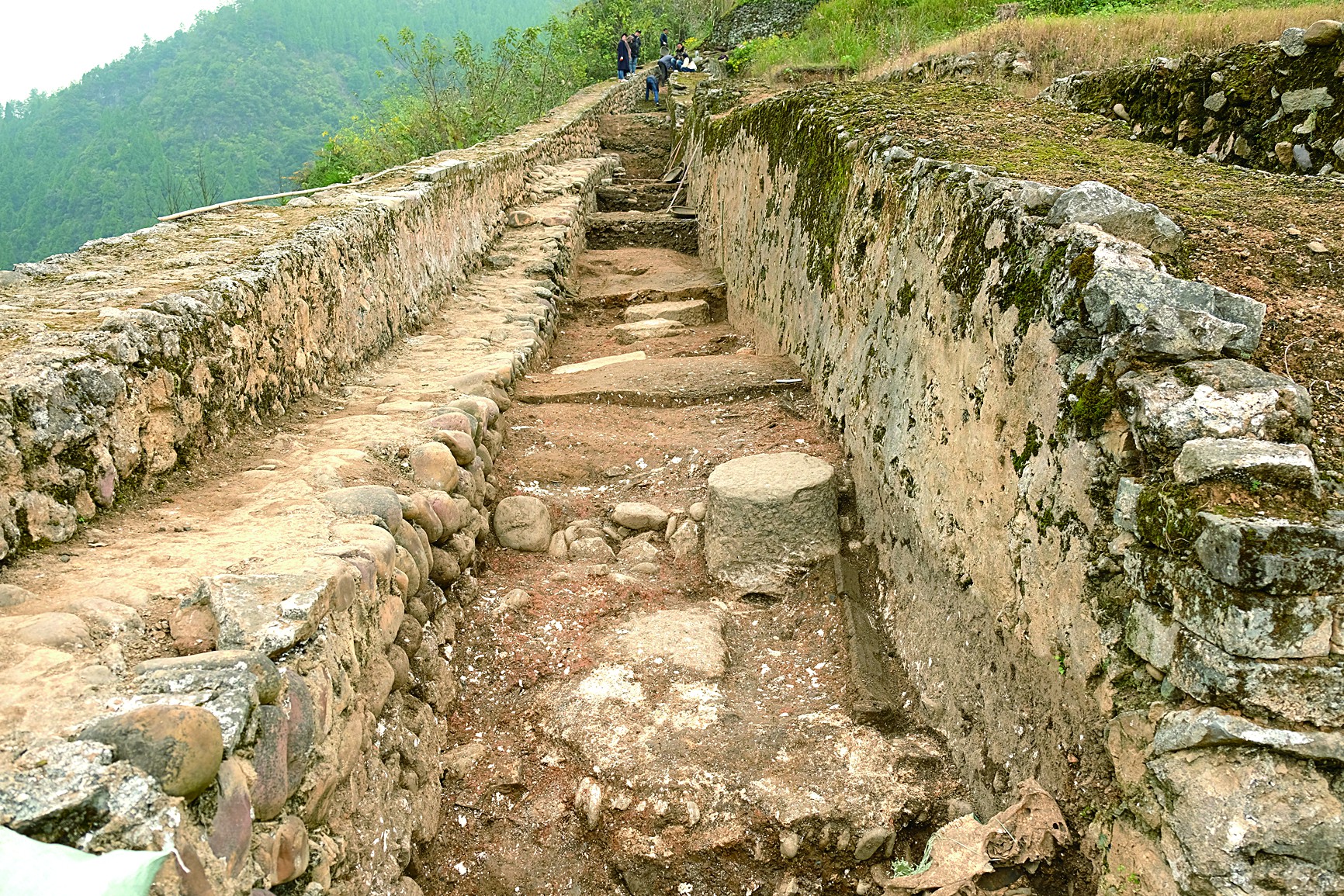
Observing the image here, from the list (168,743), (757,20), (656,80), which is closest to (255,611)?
(168,743)

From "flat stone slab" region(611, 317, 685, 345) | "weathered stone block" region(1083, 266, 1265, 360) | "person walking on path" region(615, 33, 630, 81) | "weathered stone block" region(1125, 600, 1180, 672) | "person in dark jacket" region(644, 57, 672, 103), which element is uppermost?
"person walking on path" region(615, 33, 630, 81)

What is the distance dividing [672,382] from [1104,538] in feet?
11.7

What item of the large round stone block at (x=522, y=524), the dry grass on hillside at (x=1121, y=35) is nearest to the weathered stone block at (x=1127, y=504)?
the large round stone block at (x=522, y=524)

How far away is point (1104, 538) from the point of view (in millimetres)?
1800

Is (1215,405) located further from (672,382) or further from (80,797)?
(672,382)

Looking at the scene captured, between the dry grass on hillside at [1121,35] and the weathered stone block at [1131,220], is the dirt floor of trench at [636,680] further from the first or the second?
the dry grass on hillside at [1121,35]

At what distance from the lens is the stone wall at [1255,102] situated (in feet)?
10.6

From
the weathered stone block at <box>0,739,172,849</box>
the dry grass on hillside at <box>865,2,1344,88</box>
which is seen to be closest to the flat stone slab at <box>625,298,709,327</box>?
the dry grass on hillside at <box>865,2,1344,88</box>

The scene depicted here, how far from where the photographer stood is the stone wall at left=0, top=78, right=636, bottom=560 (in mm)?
2049

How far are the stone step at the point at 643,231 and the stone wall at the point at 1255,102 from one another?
5.22 metres

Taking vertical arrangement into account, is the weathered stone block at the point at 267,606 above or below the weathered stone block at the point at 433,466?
above

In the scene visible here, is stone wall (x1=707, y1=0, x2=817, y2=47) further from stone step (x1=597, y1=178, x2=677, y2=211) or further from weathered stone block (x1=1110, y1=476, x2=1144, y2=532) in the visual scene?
weathered stone block (x1=1110, y1=476, x2=1144, y2=532)

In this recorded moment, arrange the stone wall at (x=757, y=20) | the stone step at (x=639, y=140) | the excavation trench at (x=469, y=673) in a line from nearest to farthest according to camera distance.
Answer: the excavation trench at (x=469, y=673) → the stone step at (x=639, y=140) → the stone wall at (x=757, y=20)

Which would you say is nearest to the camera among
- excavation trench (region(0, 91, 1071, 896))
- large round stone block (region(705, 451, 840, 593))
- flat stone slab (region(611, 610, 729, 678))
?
excavation trench (region(0, 91, 1071, 896))
